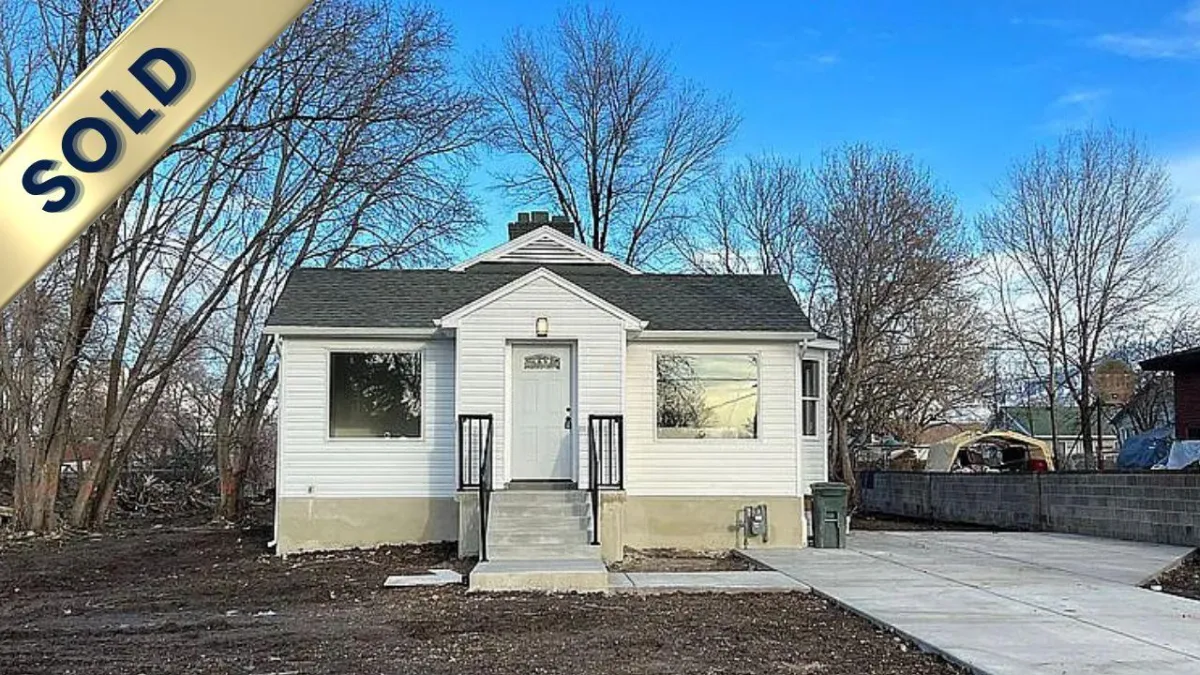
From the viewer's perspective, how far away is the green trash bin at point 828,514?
48.0 feet

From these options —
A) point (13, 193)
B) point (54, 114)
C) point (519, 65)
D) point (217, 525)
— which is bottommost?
point (217, 525)

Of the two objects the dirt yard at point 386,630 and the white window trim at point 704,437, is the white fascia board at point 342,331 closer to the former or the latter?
the white window trim at point 704,437

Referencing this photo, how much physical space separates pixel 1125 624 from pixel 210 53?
8.46 meters

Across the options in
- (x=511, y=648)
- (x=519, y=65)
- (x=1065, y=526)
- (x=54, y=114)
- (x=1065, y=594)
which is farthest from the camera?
(x=519, y=65)

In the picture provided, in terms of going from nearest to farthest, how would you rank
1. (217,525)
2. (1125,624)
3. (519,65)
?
(1125,624), (217,525), (519,65)

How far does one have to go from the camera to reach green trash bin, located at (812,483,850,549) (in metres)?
14.6

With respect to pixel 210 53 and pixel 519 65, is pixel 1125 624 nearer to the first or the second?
pixel 210 53

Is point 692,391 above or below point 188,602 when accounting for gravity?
above

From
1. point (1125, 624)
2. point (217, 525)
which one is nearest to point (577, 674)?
point (1125, 624)

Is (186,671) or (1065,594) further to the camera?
(1065,594)

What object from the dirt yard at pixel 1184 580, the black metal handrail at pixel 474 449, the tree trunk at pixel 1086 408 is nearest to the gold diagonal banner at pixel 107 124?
the dirt yard at pixel 1184 580

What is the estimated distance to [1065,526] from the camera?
18.0 m

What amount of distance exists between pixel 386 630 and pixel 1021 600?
541 cm

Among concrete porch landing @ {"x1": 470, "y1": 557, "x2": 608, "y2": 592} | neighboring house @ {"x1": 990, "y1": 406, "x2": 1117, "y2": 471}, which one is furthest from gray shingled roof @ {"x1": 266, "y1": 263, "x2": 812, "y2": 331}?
neighboring house @ {"x1": 990, "y1": 406, "x2": 1117, "y2": 471}
